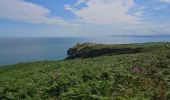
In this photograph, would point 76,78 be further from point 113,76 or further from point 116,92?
point 116,92

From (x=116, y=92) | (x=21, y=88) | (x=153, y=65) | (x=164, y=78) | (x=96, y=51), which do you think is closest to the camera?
(x=116, y=92)

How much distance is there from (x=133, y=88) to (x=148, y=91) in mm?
1047

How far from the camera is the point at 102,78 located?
20.7 meters

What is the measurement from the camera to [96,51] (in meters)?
97.8

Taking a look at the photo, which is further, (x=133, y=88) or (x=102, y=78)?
(x=102, y=78)

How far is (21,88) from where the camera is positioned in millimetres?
18516

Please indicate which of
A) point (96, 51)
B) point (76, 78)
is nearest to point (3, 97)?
point (76, 78)

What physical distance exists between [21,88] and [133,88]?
625cm

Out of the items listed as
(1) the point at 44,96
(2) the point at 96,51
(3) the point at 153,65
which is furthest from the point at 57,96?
(2) the point at 96,51

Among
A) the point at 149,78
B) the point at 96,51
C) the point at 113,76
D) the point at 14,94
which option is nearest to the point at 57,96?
the point at 14,94

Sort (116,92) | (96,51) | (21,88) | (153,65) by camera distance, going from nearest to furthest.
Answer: (116,92) → (21,88) → (153,65) → (96,51)

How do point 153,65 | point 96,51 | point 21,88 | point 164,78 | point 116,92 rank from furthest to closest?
point 96,51
point 153,65
point 164,78
point 21,88
point 116,92

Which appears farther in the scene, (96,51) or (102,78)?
(96,51)

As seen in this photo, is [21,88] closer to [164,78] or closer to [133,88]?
[133,88]
